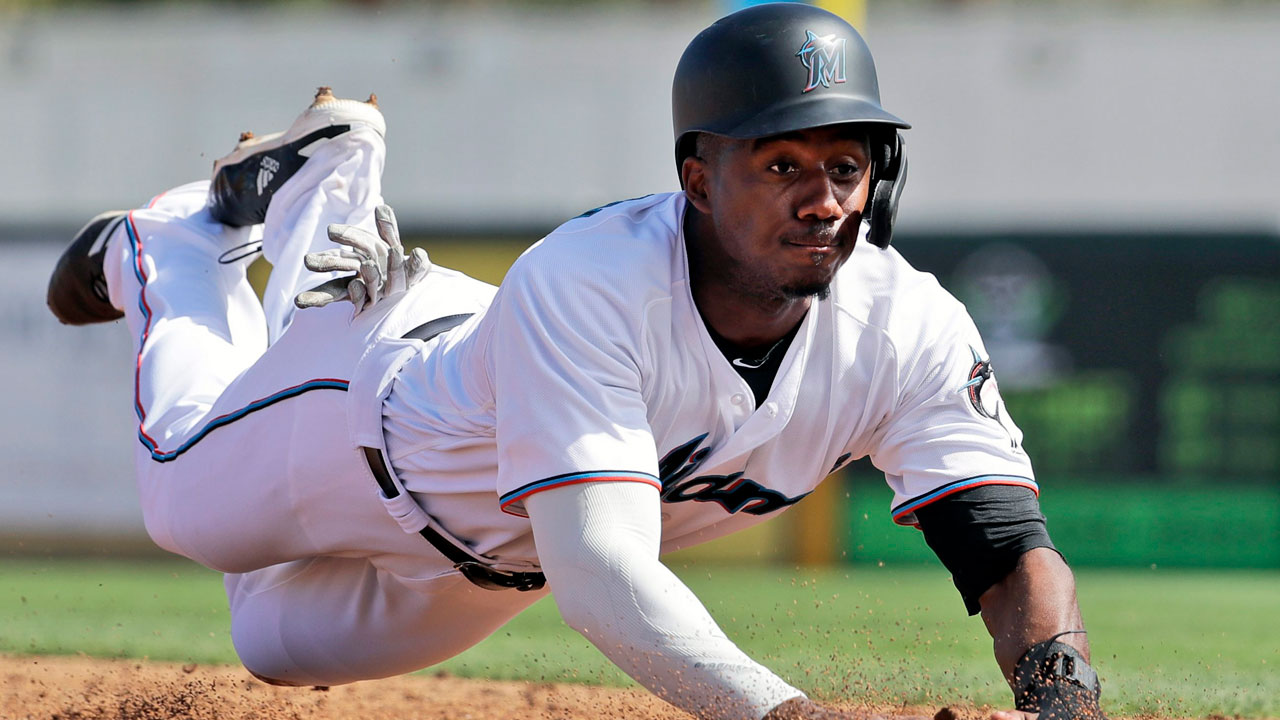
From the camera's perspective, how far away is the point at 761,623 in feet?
20.3

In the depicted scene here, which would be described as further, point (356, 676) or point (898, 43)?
point (898, 43)

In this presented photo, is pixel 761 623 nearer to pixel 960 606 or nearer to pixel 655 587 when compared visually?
pixel 960 606

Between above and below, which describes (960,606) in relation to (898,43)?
below

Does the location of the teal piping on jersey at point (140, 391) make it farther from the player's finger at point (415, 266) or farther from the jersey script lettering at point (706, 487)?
the jersey script lettering at point (706, 487)

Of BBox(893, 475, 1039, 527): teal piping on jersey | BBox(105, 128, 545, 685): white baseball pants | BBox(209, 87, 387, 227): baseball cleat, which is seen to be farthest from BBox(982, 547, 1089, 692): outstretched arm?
BBox(209, 87, 387, 227): baseball cleat

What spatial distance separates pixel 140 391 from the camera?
370 centimetres

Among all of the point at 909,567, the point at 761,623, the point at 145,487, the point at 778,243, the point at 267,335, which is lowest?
the point at 909,567

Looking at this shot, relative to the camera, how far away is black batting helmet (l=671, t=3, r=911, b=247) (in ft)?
8.23

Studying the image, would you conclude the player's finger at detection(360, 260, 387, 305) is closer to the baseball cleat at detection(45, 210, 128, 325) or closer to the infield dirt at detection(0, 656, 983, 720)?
the infield dirt at detection(0, 656, 983, 720)

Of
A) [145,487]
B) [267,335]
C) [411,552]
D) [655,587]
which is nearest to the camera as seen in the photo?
[655,587]

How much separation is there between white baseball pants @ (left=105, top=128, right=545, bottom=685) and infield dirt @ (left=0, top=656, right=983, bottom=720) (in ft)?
1.20

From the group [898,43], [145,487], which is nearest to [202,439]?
[145,487]

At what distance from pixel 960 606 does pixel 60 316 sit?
14.0ft

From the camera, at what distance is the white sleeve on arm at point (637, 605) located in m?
2.24
